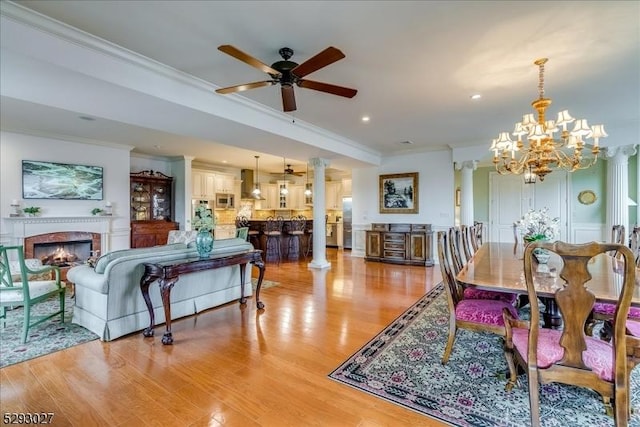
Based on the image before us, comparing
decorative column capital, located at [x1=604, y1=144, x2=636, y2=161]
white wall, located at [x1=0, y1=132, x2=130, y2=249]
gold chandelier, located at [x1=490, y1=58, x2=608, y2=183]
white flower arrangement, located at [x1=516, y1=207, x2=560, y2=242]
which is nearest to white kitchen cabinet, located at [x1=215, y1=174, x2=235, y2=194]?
white wall, located at [x1=0, y1=132, x2=130, y2=249]

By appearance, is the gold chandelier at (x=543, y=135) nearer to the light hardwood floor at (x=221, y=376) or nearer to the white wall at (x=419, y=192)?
the light hardwood floor at (x=221, y=376)

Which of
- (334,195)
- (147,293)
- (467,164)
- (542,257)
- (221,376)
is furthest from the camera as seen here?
(334,195)

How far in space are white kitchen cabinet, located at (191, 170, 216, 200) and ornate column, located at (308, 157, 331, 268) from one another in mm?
3506

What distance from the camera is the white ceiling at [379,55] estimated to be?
235 cm

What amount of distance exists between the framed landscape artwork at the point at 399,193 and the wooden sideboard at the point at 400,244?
566mm

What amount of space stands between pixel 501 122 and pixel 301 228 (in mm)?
5035

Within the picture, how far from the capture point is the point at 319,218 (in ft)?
22.9

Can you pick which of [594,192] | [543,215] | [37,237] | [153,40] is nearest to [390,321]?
[543,215]

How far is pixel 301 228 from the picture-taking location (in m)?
8.23

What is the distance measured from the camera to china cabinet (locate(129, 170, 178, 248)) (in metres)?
7.32

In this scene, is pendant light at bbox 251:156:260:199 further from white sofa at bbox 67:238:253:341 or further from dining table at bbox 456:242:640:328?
dining table at bbox 456:242:640:328

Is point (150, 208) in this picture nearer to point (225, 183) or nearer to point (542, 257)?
point (225, 183)

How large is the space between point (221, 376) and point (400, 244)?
566 cm

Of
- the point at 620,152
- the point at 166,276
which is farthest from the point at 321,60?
the point at 620,152
